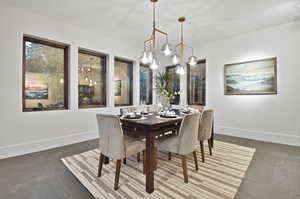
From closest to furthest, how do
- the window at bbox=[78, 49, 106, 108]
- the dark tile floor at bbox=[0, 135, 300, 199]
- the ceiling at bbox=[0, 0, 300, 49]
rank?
the dark tile floor at bbox=[0, 135, 300, 199], the ceiling at bbox=[0, 0, 300, 49], the window at bbox=[78, 49, 106, 108]

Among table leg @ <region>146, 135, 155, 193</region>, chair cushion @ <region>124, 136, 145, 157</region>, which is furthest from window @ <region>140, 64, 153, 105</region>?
table leg @ <region>146, 135, 155, 193</region>

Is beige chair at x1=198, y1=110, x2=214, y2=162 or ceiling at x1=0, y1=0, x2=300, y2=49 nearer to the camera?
beige chair at x1=198, y1=110, x2=214, y2=162

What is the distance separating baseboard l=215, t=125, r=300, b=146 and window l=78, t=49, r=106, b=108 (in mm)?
3559

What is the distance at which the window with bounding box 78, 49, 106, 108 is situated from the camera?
3.86 metres

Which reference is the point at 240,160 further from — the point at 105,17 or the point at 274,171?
the point at 105,17

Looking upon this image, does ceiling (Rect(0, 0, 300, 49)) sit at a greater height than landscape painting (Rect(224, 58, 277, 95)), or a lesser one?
greater

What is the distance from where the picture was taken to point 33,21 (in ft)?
9.73

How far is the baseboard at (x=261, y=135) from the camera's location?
10.9 feet

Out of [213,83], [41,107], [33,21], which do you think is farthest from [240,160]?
[33,21]

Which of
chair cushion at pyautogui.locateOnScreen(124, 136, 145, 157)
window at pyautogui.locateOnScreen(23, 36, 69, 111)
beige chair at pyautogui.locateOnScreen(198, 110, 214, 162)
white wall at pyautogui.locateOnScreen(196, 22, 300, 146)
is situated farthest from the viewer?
white wall at pyautogui.locateOnScreen(196, 22, 300, 146)

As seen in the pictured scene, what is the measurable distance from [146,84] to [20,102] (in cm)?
Answer: 372

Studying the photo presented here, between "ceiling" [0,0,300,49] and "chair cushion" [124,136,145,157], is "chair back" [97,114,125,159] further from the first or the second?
"ceiling" [0,0,300,49]

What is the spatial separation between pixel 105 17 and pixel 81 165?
9.40 ft

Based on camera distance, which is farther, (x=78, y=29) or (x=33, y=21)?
(x=78, y=29)
